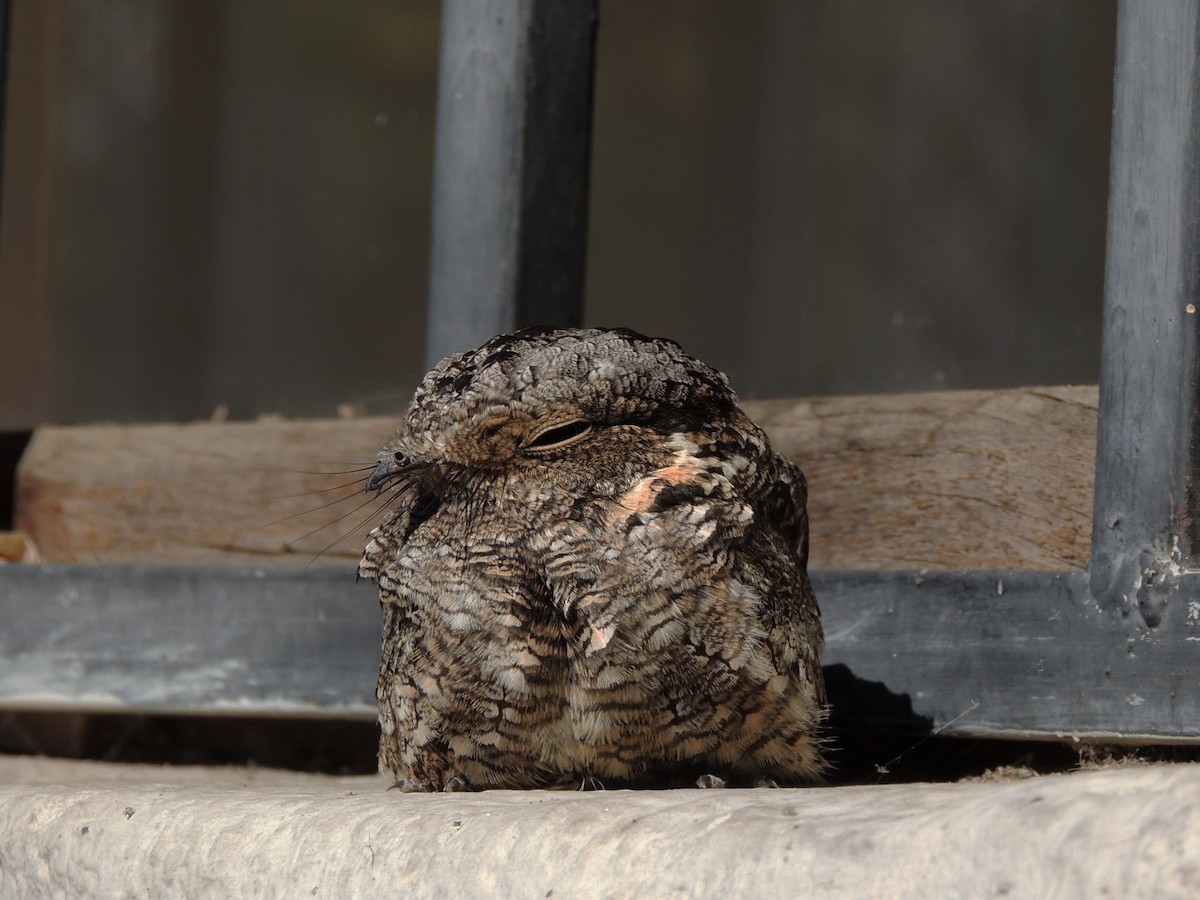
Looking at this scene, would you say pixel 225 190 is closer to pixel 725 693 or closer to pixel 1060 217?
pixel 1060 217

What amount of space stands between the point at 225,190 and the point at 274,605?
63.3 inches

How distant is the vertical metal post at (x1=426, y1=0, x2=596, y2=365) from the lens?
260cm

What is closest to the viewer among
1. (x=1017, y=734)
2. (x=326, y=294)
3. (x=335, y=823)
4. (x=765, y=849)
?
(x=765, y=849)

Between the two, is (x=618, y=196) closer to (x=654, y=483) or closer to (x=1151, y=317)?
(x=1151, y=317)

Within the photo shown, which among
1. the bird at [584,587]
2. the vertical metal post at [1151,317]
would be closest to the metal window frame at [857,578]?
the vertical metal post at [1151,317]

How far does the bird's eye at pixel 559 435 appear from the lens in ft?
5.70

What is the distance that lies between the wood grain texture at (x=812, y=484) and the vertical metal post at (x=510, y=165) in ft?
1.46

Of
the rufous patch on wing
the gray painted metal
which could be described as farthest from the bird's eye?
the gray painted metal

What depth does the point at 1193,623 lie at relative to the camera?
77.4 inches

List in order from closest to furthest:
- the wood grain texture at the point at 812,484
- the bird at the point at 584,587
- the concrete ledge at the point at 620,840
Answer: the concrete ledge at the point at 620,840, the bird at the point at 584,587, the wood grain texture at the point at 812,484

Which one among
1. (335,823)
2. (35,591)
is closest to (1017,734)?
(335,823)

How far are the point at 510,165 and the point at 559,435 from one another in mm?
1034

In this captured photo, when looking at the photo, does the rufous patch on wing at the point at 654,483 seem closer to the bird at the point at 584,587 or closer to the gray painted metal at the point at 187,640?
the bird at the point at 584,587

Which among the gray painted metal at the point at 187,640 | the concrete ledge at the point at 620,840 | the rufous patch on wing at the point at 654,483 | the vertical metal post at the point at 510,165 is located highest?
the vertical metal post at the point at 510,165
